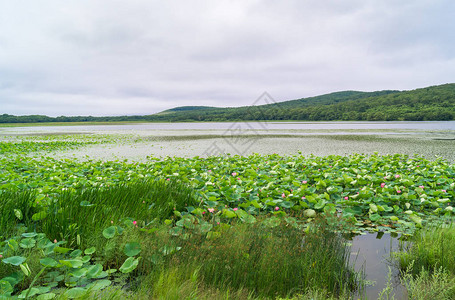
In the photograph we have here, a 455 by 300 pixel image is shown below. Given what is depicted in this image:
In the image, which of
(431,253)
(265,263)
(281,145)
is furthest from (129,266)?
(281,145)

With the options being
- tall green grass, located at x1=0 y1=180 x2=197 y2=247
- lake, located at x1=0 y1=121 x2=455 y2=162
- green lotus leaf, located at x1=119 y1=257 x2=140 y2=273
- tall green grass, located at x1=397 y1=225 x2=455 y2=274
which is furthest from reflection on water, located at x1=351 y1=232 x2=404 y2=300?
lake, located at x1=0 y1=121 x2=455 y2=162

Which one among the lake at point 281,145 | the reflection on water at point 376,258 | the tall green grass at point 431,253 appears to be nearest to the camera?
the reflection on water at point 376,258

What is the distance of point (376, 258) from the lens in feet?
11.0

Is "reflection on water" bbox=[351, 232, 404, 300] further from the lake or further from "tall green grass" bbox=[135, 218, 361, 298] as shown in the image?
the lake

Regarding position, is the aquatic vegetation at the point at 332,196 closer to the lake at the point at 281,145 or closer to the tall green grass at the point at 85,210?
the tall green grass at the point at 85,210

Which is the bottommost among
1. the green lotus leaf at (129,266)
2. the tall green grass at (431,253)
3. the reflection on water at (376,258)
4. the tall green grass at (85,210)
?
the reflection on water at (376,258)

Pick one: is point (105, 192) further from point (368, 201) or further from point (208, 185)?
point (368, 201)

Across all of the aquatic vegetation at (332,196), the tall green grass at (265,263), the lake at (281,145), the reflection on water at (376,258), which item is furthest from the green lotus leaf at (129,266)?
the lake at (281,145)

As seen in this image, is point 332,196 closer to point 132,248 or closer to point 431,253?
point 431,253

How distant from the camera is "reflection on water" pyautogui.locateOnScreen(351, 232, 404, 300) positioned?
2770 mm

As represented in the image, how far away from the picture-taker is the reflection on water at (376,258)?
277cm

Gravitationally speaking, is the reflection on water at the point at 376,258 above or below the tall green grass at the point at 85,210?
below

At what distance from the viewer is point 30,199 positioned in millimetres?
3508

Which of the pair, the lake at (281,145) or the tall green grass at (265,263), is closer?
→ the tall green grass at (265,263)
